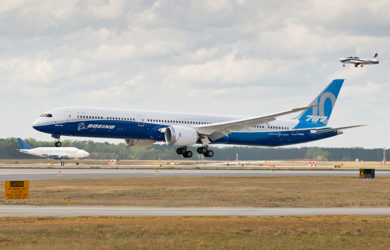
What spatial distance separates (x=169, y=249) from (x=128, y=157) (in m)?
175

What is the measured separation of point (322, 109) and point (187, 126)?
22.7m

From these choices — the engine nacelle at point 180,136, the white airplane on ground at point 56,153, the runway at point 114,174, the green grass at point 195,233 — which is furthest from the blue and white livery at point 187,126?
the white airplane on ground at point 56,153

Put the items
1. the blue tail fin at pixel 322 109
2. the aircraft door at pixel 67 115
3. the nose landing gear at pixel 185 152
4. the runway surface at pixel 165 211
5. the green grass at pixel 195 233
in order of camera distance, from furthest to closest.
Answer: the blue tail fin at pixel 322 109 → the nose landing gear at pixel 185 152 → the aircraft door at pixel 67 115 → the runway surface at pixel 165 211 → the green grass at pixel 195 233

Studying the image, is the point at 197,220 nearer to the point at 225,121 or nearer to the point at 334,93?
the point at 225,121

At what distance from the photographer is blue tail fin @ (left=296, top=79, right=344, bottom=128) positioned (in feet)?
268

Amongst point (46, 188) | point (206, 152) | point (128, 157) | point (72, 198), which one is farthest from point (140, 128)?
point (128, 157)

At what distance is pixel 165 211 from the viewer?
33406 millimetres

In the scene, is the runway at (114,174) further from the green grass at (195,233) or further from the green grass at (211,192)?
the green grass at (195,233)

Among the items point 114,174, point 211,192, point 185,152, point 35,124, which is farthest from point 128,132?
point 211,192

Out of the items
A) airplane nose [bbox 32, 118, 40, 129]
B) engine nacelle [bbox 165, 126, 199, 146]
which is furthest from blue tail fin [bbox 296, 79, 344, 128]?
airplane nose [bbox 32, 118, 40, 129]

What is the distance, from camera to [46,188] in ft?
172

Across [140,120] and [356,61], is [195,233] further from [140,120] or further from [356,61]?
[356,61]

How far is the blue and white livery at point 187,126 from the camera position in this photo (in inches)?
2517

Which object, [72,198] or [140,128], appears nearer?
[72,198]
